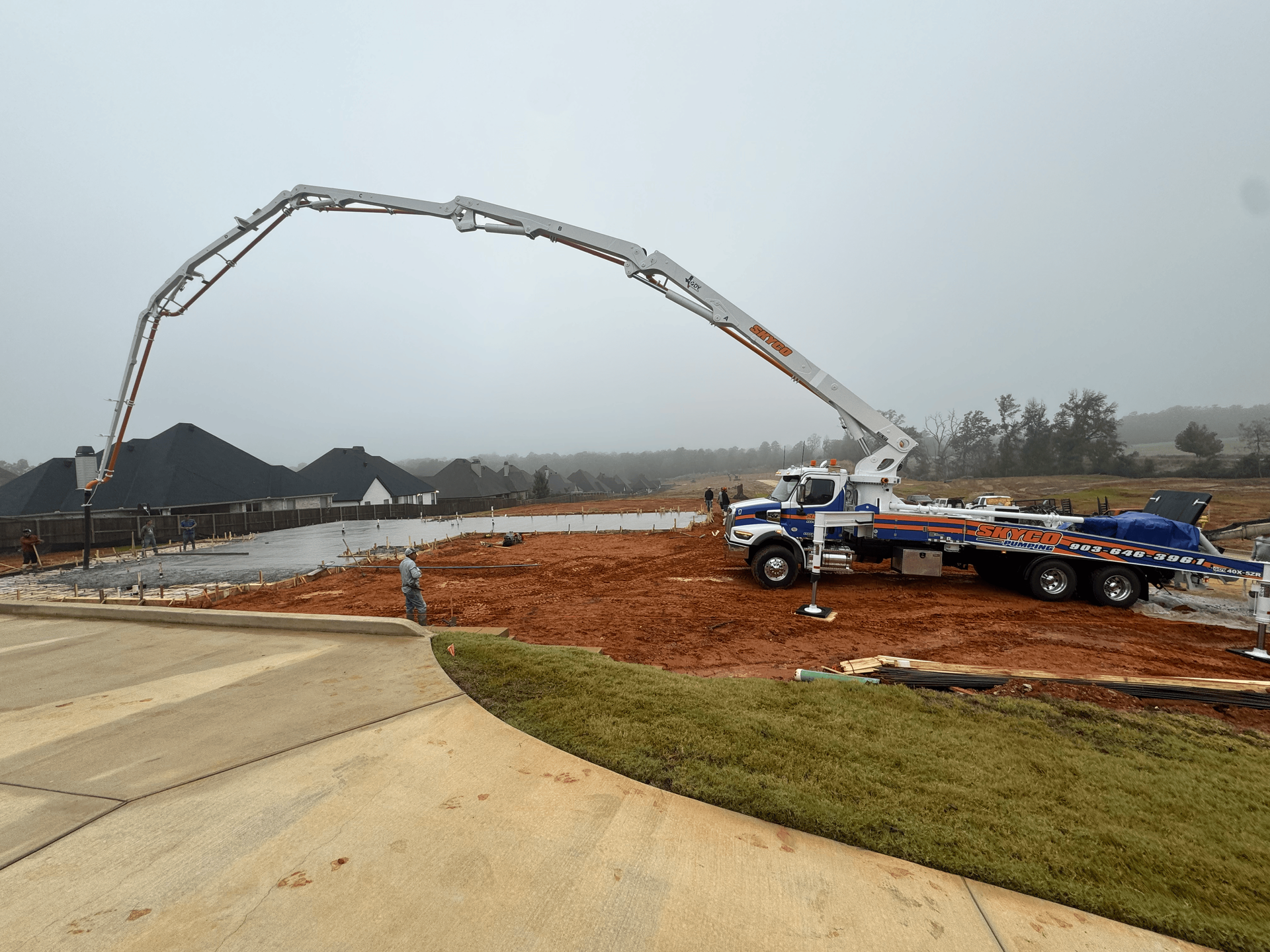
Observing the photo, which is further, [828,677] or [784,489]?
[784,489]

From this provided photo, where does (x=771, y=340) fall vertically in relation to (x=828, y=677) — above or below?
above

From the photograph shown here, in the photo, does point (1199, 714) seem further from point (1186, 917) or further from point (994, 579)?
point (994, 579)

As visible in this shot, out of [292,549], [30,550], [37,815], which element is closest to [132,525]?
[30,550]

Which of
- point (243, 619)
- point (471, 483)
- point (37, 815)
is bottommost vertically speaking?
point (37, 815)

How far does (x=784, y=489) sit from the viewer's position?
41.1 feet

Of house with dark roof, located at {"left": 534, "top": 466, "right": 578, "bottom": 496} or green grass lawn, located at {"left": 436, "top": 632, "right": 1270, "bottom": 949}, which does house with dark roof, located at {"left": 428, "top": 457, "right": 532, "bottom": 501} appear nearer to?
house with dark roof, located at {"left": 534, "top": 466, "right": 578, "bottom": 496}

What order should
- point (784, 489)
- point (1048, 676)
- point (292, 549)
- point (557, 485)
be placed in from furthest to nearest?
point (557, 485) → point (292, 549) → point (784, 489) → point (1048, 676)

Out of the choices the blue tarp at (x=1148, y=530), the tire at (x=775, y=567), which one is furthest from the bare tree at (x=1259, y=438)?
the tire at (x=775, y=567)

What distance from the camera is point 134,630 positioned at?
7129 mm

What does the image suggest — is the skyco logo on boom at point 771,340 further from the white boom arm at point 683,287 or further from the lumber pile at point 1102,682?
the lumber pile at point 1102,682

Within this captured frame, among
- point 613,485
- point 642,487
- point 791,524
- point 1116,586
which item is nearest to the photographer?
point 1116,586

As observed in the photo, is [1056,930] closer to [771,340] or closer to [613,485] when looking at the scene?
[771,340]

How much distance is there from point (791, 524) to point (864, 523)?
1.55m

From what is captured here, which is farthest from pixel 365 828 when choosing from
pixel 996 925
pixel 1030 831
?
pixel 1030 831
